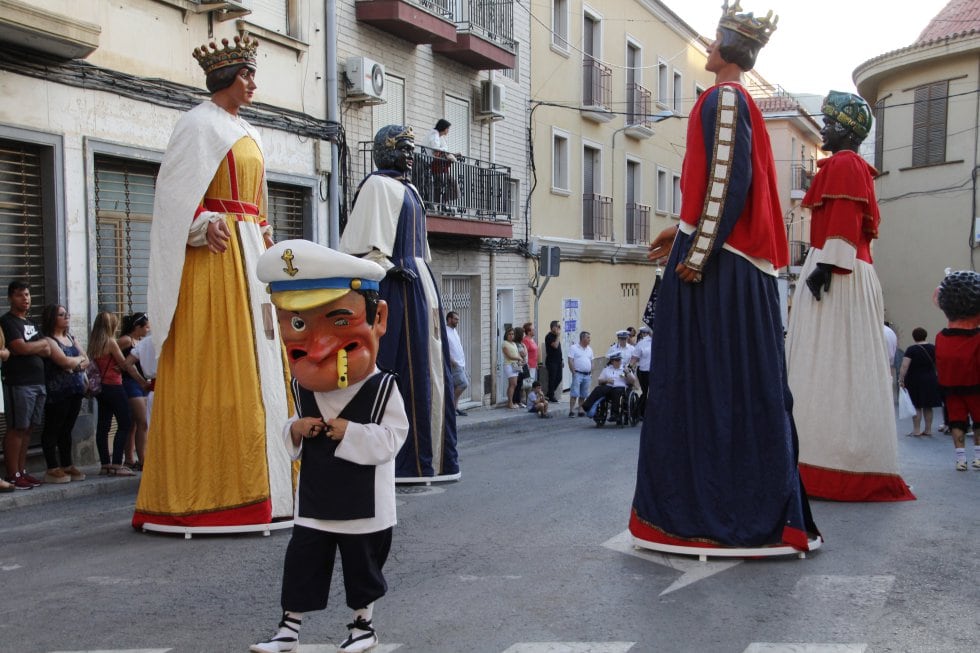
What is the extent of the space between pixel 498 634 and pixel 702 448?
163 cm

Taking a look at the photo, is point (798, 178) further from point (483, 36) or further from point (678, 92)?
point (483, 36)

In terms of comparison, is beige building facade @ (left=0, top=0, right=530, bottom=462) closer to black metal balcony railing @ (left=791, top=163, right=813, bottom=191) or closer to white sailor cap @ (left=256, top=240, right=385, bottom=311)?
white sailor cap @ (left=256, top=240, right=385, bottom=311)

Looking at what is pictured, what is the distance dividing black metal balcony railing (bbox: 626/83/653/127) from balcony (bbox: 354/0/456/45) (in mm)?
10796

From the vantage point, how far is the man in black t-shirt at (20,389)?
8.78m

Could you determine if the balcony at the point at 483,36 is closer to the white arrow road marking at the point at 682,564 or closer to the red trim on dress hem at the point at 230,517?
the red trim on dress hem at the point at 230,517

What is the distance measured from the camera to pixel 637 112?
30094 millimetres

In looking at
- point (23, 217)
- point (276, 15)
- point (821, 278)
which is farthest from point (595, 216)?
point (821, 278)

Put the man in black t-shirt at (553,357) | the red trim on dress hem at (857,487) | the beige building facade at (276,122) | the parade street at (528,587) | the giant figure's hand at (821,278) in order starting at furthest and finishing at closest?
the man in black t-shirt at (553,357), the beige building facade at (276,122), the giant figure's hand at (821,278), the red trim on dress hem at (857,487), the parade street at (528,587)

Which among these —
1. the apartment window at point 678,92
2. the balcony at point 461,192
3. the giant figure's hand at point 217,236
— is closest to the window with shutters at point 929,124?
the apartment window at point 678,92

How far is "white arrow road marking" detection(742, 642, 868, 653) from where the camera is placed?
3.92 m

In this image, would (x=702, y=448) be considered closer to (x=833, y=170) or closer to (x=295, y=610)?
(x=295, y=610)

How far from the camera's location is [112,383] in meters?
9.83

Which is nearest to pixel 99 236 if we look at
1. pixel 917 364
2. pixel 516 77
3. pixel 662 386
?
pixel 662 386

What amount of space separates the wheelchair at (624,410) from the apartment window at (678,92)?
19.5 m
